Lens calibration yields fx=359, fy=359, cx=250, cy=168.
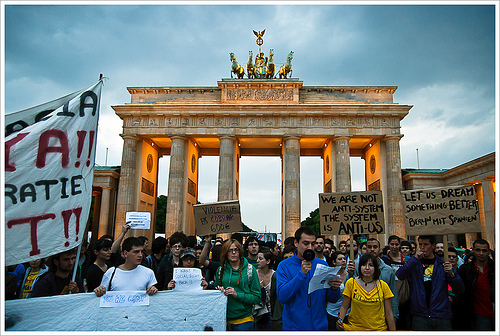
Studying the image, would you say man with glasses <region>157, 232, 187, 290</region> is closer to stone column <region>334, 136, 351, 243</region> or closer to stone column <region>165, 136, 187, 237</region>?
stone column <region>165, 136, 187, 237</region>

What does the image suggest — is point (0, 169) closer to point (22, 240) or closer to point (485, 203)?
point (22, 240)

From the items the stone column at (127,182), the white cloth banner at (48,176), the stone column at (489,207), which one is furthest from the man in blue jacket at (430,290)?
the stone column at (127,182)

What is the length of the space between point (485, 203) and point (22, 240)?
32324mm

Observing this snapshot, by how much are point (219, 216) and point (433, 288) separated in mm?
4300

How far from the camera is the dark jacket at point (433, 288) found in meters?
5.64

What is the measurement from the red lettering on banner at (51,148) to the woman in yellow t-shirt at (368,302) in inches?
175

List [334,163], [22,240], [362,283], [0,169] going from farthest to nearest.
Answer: [334,163]
[362,283]
[22,240]
[0,169]

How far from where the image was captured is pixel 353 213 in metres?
6.22

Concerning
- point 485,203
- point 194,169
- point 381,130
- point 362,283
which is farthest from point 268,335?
point 194,169

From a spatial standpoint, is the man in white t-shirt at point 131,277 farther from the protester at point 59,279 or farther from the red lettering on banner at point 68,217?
the red lettering on banner at point 68,217

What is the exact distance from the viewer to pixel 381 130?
34094mm

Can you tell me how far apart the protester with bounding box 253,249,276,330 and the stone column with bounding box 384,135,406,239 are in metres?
28.2

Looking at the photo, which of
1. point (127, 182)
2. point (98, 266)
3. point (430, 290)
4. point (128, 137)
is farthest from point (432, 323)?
point (128, 137)

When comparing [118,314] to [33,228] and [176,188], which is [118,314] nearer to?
[33,228]
